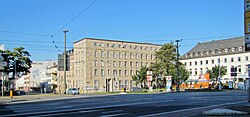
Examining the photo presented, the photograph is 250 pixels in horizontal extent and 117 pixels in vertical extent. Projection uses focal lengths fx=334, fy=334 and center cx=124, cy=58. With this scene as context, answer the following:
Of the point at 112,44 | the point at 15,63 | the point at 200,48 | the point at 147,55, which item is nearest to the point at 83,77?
the point at 112,44

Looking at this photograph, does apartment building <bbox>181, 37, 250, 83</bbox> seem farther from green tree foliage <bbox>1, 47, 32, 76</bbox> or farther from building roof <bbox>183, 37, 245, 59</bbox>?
green tree foliage <bbox>1, 47, 32, 76</bbox>

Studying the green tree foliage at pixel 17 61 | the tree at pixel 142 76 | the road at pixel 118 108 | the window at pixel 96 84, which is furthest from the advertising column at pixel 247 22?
the window at pixel 96 84

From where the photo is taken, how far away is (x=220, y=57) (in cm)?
11194

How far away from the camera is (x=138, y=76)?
324 ft

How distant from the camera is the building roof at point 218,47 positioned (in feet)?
356

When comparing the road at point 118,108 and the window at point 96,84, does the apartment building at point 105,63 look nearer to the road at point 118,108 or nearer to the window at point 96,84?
the window at point 96,84

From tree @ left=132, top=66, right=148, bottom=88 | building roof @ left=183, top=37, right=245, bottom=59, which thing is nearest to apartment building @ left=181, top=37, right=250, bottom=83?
building roof @ left=183, top=37, right=245, bottom=59

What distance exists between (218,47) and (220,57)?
4.49m

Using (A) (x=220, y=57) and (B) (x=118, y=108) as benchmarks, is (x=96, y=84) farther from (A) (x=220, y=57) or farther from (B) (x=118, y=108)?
(B) (x=118, y=108)

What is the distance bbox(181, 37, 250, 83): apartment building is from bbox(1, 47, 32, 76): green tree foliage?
204 ft

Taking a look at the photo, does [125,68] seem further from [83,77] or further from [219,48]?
[219,48]

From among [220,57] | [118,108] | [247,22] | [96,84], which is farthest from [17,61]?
[220,57]

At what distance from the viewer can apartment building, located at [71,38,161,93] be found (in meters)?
99.9

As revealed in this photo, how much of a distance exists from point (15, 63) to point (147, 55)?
59.9 metres
